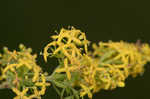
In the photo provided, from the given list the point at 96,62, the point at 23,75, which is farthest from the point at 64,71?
the point at 96,62

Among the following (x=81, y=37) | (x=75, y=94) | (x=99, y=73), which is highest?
(x=81, y=37)

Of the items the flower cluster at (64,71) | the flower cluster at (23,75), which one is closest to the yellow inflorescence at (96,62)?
the flower cluster at (64,71)

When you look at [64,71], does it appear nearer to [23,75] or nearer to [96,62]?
[23,75]

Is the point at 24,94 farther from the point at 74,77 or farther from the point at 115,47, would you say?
the point at 115,47

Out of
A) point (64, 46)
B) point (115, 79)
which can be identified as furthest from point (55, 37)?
point (115, 79)

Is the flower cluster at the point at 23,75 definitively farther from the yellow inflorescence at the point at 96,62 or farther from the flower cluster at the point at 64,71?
the yellow inflorescence at the point at 96,62

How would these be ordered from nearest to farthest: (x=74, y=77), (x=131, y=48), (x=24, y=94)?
(x=24, y=94)
(x=74, y=77)
(x=131, y=48)
